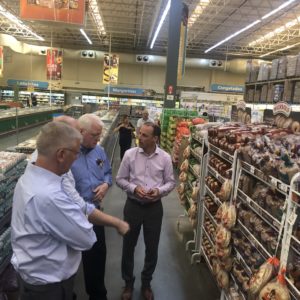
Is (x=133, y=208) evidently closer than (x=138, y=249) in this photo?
Yes

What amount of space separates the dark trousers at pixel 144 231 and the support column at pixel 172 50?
29.2 ft

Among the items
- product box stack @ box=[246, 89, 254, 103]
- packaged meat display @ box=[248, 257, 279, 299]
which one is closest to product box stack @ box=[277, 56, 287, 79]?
product box stack @ box=[246, 89, 254, 103]

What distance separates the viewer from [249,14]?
17.6 metres

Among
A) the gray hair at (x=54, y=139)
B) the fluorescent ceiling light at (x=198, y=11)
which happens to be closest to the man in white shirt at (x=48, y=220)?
the gray hair at (x=54, y=139)

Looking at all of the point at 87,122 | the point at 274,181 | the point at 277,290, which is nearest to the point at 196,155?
the point at 87,122

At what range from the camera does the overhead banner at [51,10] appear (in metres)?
5.96

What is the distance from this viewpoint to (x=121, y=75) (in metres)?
29.5

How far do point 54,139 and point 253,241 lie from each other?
65.4 inches

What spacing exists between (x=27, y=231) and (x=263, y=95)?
10184mm

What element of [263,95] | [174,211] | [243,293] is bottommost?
[174,211]

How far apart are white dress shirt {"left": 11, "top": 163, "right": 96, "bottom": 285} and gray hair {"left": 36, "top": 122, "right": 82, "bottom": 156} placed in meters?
0.11

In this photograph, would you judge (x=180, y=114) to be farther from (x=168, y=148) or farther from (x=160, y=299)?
(x=160, y=299)

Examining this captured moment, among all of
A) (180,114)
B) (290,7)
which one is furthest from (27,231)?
(290,7)

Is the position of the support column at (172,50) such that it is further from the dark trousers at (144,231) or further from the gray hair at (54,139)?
the gray hair at (54,139)
